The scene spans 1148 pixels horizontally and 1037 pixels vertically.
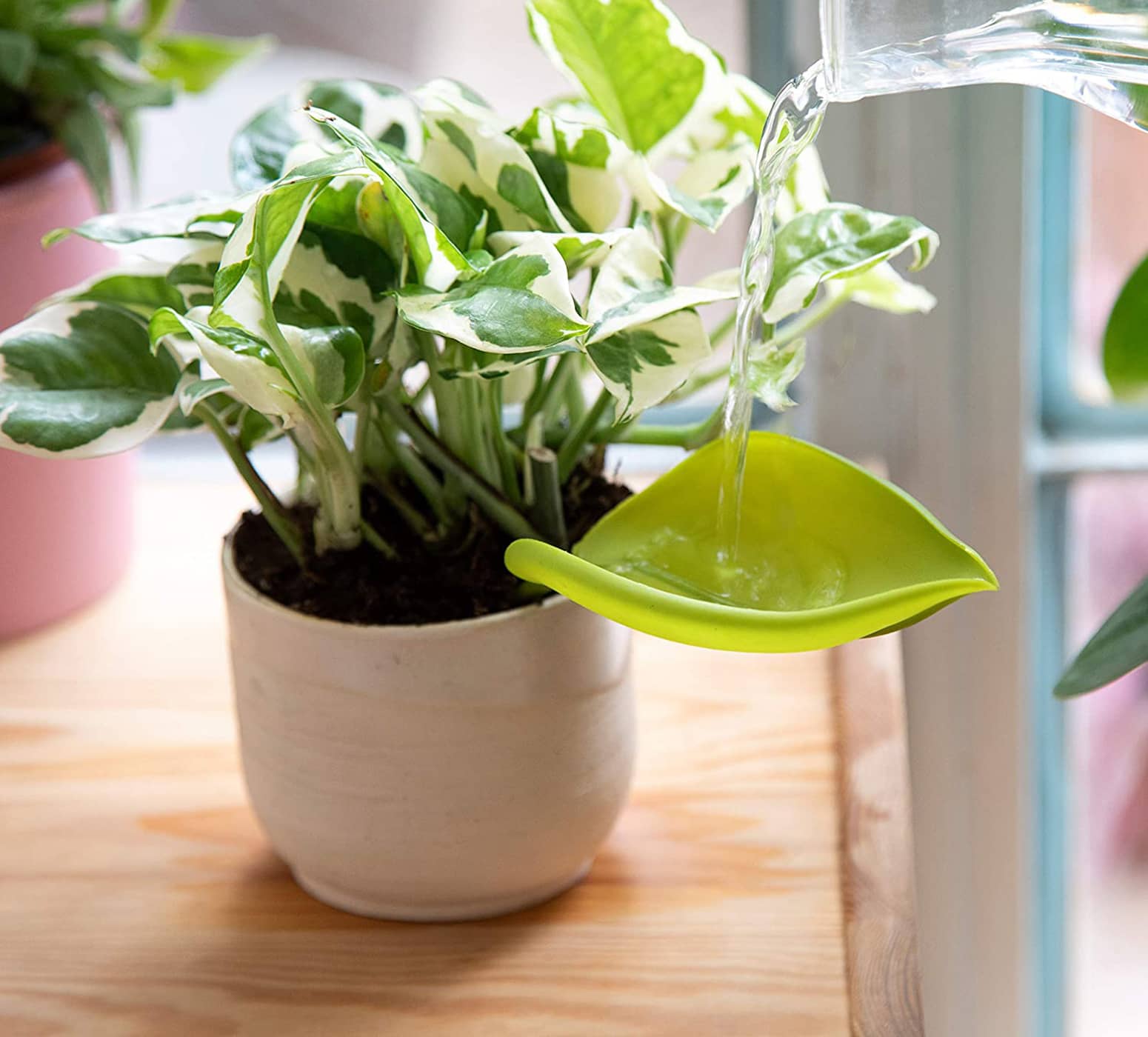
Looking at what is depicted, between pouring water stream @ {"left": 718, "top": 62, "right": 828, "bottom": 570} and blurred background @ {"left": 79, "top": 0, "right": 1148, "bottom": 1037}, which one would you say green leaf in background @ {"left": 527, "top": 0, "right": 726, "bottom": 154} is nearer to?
pouring water stream @ {"left": 718, "top": 62, "right": 828, "bottom": 570}

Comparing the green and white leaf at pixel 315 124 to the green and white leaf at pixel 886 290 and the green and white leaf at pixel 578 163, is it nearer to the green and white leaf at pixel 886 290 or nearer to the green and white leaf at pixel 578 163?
the green and white leaf at pixel 578 163

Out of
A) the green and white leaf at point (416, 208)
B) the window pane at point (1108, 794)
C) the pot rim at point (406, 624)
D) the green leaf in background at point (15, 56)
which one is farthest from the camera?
the window pane at point (1108, 794)

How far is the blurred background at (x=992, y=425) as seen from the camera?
2.71 feet

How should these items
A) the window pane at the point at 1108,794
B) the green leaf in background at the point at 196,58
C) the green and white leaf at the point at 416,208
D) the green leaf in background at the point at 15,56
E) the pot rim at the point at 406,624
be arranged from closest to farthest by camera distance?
the green and white leaf at the point at 416,208
the pot rim at the point at 406,624
the green leaf in background at the point at 15,56
the green leaf in background at the point at 196,58
the window pane at the point at 1108,794

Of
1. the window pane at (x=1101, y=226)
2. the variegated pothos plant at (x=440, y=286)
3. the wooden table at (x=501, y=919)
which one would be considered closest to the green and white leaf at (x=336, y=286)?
the variegated pothos plant at (x=440, y=286)

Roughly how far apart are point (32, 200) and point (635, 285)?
39 centimetres

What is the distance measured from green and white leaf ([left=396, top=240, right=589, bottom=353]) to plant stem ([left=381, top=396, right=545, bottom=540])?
9cm

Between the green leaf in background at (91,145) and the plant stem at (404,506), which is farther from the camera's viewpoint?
the green leaf in background at (91,145)

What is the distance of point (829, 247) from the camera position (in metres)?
0.47

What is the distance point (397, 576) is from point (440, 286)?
0.45ft

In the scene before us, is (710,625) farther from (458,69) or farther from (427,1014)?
(458,69)

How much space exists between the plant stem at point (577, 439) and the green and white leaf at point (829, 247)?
0.10 m

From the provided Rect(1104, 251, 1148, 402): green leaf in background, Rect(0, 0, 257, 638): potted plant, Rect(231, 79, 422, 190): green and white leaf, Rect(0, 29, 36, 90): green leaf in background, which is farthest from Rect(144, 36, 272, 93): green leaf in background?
Rect(1104, 251, 1148, 402): green leaf in background

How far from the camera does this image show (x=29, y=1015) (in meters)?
0.53
